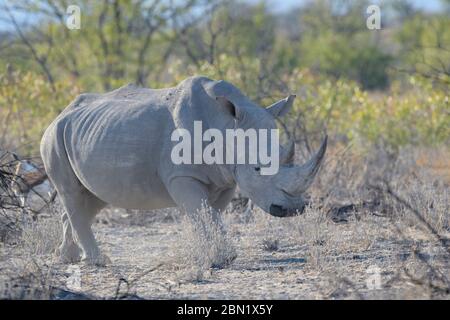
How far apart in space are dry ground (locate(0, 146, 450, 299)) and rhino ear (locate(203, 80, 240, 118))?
974 millimetres

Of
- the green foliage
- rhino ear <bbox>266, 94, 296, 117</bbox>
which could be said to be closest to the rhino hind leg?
rhino ear <bbox>266, 94, 296, 117</bbox>

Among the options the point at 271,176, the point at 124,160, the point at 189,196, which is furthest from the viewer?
the point at 124,160

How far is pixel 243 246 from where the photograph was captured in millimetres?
9023

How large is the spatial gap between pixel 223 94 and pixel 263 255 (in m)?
1.50

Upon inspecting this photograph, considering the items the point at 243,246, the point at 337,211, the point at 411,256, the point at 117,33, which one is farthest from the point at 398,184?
the point at 117,33

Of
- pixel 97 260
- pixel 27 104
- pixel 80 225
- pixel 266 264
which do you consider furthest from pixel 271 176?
pixel 27 104

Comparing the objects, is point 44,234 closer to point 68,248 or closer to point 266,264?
point 68,248

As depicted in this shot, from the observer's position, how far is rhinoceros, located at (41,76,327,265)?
25.2ft

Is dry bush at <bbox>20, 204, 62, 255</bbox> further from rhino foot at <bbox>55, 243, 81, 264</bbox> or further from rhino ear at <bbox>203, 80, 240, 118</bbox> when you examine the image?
rhino ear at <bbox>203, 80, 240, 118</bbox>

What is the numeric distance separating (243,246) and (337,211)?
152 cm

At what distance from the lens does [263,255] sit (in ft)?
28.0

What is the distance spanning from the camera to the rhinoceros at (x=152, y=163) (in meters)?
7.67
